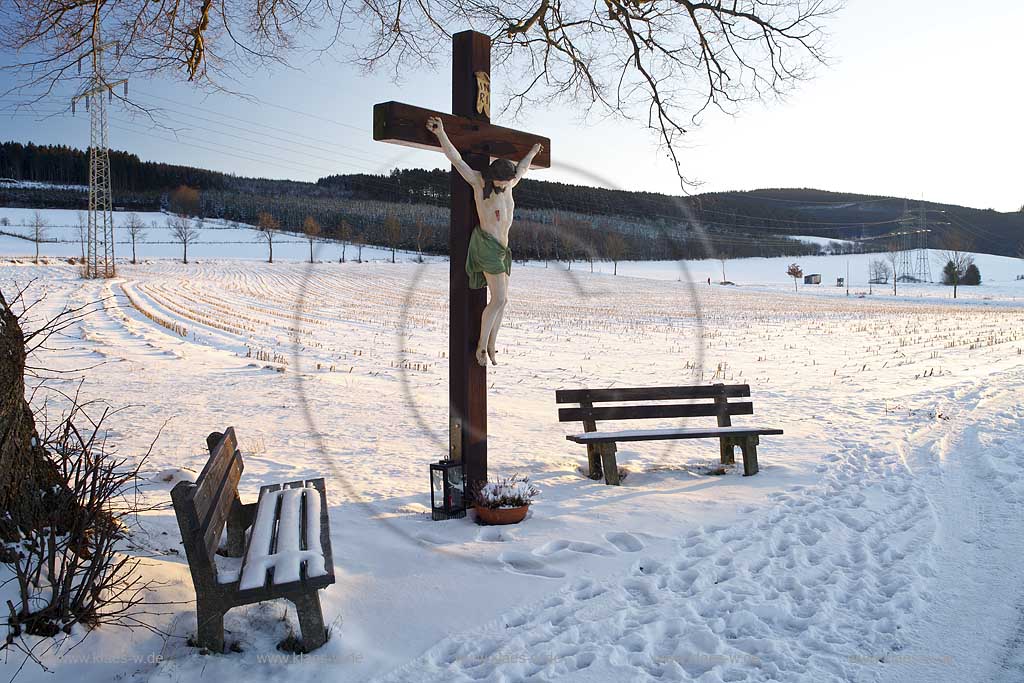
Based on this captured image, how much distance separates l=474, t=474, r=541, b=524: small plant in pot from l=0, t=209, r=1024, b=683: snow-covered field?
11 cm

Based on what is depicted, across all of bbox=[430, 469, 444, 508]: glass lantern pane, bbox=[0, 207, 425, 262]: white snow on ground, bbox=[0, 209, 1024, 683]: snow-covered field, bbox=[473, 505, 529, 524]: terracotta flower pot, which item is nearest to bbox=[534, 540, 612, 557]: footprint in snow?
bbox=[0, 209, 1024, 683]: snow-covered field

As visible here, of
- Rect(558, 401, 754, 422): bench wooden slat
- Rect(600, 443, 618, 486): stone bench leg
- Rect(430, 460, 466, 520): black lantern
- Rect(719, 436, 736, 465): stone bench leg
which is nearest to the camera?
Rect(430, 460, 466, 520): black lantern

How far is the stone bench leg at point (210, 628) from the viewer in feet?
10.3

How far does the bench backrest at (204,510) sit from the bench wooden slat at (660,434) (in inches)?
138

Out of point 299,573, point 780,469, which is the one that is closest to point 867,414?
point 780,469

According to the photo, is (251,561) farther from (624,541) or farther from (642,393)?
(642,393)

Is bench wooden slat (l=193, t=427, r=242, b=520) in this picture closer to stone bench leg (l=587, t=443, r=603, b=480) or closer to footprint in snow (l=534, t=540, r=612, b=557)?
footprint in snow (l=534, t=540, r=612, b=557)

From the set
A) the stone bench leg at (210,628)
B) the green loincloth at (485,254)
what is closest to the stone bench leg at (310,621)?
the stone bench leg at (210,628)

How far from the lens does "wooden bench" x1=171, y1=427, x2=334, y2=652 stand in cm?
305

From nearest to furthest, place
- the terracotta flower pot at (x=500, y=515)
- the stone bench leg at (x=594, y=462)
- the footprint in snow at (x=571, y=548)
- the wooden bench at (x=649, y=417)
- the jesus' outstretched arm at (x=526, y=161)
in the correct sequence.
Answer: the footprint in snow at (x=571, y=548), the terracotta flower pot at (x=500, y=515), the jesus' outstretched arm at (x=526, y=161), the wooden bench at (x=649, y=417), the stone bench leg at (x=594, y=462)

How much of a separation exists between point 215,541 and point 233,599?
0.36 meters

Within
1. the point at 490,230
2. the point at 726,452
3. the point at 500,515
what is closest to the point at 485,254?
the point at 490,230

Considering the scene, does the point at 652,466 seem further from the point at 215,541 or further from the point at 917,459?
the point at 215,541

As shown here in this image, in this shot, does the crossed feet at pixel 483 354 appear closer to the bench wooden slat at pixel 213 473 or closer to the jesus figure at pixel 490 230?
the jesus figure at pixel 490 230
